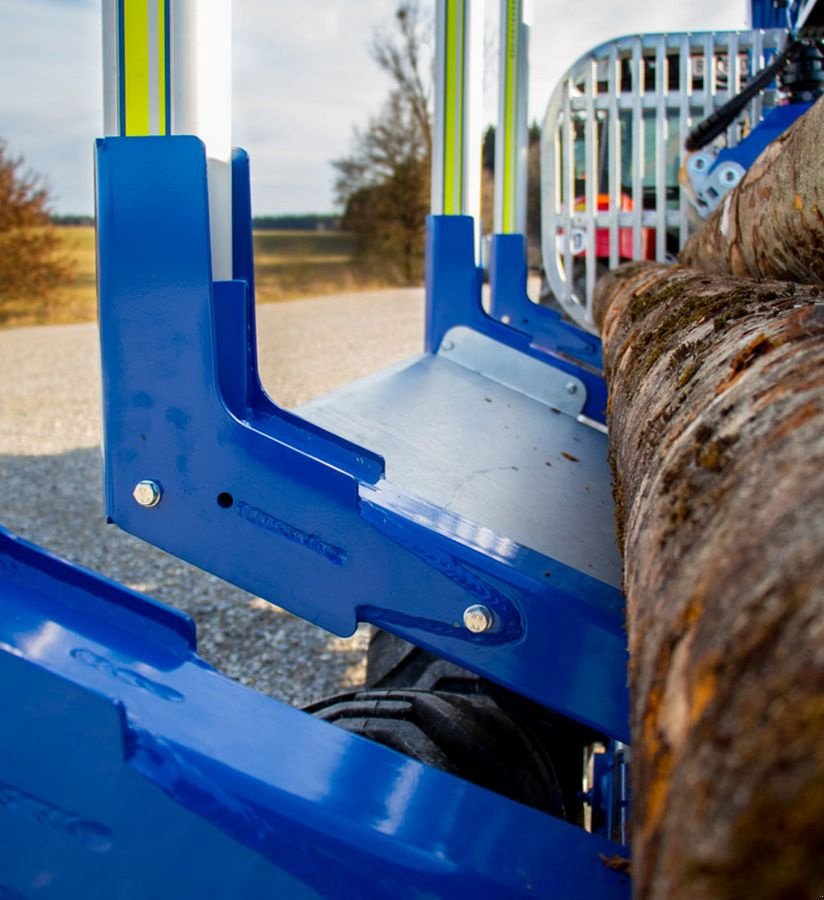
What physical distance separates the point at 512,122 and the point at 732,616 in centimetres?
299

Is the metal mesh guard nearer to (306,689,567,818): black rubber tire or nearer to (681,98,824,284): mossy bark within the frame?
(681,98,824,284): mossy bark

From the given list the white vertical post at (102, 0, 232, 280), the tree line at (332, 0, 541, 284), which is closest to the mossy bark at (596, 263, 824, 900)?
the white vertical post at (102, 0, 232, 280)

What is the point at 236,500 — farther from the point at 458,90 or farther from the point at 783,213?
the point at 458,90

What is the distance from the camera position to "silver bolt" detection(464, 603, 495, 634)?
1157 millimetres

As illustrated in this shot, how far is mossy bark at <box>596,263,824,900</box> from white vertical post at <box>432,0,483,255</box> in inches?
71.9

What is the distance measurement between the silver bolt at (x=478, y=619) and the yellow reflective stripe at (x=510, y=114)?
2.35m

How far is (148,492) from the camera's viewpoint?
1169 millimetres

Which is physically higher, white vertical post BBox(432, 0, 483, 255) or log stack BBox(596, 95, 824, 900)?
white vertical post BBox(432, 0, 483, 255)

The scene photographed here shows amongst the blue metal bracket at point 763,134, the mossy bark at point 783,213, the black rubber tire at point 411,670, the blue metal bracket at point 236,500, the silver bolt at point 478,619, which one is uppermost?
the blue metal bracket at point 763,134

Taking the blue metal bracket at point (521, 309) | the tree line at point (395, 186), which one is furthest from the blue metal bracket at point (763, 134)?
the tree line at point (395, 186)

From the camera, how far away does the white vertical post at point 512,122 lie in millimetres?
3086

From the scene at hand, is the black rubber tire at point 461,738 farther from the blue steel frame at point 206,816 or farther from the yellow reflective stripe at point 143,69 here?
the yellow reflective stripe at point 143,69

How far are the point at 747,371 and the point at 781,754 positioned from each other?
0.40 m

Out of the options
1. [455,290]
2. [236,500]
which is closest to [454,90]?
[455,290]
